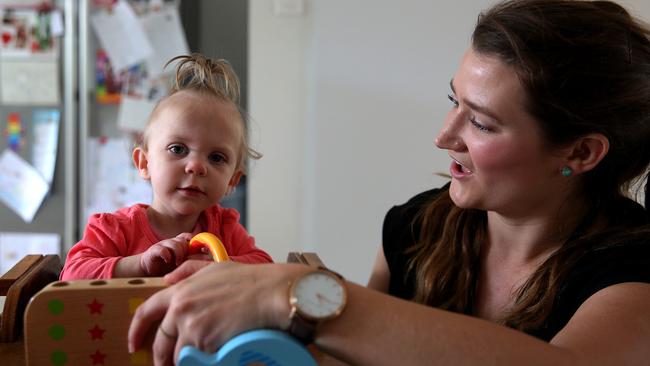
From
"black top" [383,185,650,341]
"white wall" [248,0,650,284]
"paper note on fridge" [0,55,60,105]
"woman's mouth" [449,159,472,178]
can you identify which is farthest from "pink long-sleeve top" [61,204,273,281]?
"paper note on fridge" [0,55,60,105]

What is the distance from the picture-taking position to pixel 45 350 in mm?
739

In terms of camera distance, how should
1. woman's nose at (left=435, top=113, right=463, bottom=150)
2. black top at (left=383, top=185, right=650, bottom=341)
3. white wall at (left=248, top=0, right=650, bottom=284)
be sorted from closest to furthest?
black top at (left=383, top=185, right=650, bottom=341) → woman's nose at (left=435, top=113, right=463, bottom=150) → white wall at (left=248, top=0, right=650, bottom=284)

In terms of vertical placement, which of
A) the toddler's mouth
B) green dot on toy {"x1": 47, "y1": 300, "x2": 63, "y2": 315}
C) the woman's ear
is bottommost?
the toddler's mouth

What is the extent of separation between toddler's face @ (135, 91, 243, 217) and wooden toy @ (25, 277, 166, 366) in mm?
473

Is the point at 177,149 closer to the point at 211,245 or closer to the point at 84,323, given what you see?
the point at 211,245

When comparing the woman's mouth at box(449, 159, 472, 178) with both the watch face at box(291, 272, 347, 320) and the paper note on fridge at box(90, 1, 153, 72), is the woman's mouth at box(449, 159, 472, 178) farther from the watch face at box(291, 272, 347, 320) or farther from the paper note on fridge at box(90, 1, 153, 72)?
the paper note on fridge at box(90, 1, 153, 72)

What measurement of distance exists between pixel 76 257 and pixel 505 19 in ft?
2.49

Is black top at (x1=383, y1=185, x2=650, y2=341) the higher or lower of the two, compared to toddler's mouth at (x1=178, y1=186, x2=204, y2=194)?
lower

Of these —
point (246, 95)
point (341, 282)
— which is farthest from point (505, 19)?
point (246, 95)

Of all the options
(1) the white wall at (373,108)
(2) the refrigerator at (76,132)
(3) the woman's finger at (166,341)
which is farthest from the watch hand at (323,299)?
(2) the refrigerator at (76,132)

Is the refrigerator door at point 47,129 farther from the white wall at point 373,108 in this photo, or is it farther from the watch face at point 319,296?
the watch face at point 319,296

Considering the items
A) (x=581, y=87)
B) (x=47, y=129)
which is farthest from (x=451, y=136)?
(x=47, y=129)

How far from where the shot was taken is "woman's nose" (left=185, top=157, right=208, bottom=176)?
120cm

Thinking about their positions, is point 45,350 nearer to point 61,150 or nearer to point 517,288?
point 517,288
